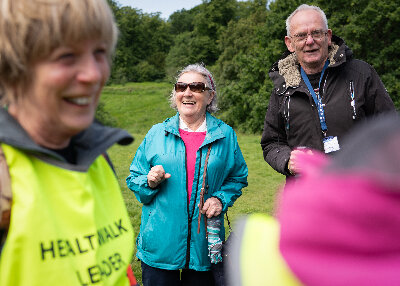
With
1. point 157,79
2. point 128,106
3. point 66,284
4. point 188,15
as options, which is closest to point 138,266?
point 66,284

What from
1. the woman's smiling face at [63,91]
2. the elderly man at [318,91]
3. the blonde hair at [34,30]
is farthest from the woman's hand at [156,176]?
the blonde hair at [34,30]

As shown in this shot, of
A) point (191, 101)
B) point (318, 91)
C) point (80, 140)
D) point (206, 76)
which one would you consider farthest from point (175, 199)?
point (80, 140)

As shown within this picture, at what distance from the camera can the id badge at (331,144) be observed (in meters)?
3.38

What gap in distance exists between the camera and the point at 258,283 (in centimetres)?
81

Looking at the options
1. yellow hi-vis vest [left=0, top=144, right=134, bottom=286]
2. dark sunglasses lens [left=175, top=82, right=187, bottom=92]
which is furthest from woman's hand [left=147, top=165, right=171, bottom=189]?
yellow hi-vis vest [left=0, top=144, right=134, bottom=286]

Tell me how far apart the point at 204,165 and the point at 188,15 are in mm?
84516

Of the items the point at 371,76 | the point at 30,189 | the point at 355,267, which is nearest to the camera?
the point at 355,267

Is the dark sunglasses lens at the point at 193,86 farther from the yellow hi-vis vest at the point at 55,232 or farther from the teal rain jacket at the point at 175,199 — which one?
the yellow hi-vis vest at the point at 55,232

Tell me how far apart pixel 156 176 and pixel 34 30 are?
215 cm

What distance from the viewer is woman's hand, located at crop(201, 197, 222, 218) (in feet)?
11.2

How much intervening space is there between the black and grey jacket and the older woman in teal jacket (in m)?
0.52

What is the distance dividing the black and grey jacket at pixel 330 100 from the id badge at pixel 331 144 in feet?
0.14

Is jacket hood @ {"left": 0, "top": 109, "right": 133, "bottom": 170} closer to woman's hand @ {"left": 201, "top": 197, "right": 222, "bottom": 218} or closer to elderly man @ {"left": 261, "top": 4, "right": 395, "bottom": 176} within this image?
woman's hand @ {"left": 201, "top": 197, "right": 222, "bottom": 218}

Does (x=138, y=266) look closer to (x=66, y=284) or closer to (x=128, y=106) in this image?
(x=66, y=284)
